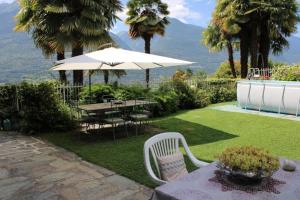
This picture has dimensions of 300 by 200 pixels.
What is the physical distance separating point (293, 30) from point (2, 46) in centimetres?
11347

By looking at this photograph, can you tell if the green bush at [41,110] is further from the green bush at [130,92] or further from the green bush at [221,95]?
the green bush at [221,95]

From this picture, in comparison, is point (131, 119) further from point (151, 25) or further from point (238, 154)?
point (151, 25)

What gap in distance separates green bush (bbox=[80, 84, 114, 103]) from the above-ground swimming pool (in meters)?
4.75

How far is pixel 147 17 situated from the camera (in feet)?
65.2

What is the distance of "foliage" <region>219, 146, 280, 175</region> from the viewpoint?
2.55 meters

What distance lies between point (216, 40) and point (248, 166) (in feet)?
82.5

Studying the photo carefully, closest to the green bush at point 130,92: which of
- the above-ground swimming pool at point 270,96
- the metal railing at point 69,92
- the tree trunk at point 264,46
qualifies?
the metal railing at point 69,92

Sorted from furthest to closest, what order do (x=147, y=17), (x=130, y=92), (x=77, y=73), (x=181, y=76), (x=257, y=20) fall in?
(x=257, y=20) < (x=147, y=17) < (x=181, y=76) < (x=77, y=73) < (x=130, y=92)

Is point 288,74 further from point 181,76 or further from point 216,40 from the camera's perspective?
point 216,40

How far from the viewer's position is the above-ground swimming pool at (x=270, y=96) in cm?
1034

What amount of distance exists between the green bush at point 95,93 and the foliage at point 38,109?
1456mm

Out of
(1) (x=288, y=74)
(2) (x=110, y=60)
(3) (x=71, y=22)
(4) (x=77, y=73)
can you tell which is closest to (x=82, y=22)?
(3) (x=71, y=22)

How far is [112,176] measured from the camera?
17.0 feet

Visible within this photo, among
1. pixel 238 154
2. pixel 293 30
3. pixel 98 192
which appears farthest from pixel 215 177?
pixel 293 30
